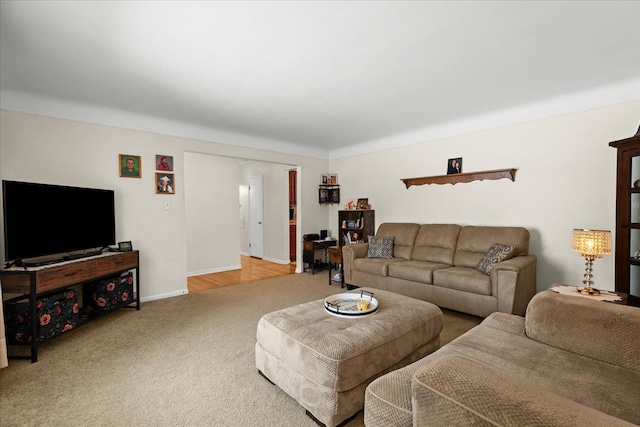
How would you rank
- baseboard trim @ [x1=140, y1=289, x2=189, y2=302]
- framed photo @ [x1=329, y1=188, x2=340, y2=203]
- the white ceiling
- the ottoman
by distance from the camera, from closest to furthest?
the ottoman, the white ceiling, baseboard trim @ [x1=140, y1=289, x2=189, y2=302], framed photo @ [x1=329, y1=188, x2=340, y2=203]

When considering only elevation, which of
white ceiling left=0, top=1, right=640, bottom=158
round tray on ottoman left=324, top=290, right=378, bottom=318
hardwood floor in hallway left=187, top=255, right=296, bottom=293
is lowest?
hardwood floor in hallway left=187, top=255, right=296, bottom=293

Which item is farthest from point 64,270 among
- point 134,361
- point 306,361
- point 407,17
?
point 407,17

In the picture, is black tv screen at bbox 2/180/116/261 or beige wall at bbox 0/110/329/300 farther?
beige wall at bbox 0/110/329/300

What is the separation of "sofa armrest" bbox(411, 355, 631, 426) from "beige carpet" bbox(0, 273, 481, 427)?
1008 mm

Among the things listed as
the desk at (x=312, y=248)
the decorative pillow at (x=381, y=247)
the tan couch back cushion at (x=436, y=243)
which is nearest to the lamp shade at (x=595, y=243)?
the tan couch back cushion at (x=436, y=243)

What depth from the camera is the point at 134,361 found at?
238cm

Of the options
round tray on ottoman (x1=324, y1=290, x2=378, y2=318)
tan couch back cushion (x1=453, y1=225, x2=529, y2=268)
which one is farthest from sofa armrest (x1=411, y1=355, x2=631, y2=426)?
tan couch back cushion (x1=453, y1=225, x2=529, y2=268)

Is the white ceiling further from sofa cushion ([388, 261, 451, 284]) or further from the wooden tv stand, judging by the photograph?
sofa cushion ([388, 261, 451, 284])

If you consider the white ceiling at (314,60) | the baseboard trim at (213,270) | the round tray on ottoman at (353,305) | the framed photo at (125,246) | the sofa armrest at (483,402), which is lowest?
the baseboard trim at (213,270)

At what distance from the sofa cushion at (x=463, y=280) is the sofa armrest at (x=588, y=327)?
1.33 meters

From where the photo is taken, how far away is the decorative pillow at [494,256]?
10.6 feet

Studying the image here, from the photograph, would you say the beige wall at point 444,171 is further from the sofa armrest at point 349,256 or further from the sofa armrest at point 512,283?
the sofa armrest at point 349,256

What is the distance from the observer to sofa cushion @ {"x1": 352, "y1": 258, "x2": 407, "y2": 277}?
3951 mm

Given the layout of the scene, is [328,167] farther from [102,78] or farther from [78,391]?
[78,391]
